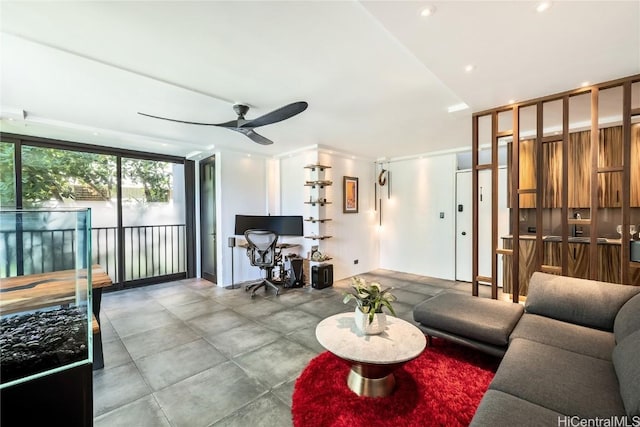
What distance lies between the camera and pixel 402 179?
6109 millimetres

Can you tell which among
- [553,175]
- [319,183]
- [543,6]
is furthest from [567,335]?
[319,183]

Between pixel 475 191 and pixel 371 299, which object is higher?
pixel 475 191

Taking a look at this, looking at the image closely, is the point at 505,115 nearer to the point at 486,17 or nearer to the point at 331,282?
the point at 486,17

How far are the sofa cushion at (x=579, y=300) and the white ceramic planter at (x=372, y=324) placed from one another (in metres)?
1.43

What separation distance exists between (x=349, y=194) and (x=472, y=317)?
12.0ft

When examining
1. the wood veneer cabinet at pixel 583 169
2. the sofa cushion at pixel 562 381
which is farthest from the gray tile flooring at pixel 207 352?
the wood veneer cabinet at pixel 583 169

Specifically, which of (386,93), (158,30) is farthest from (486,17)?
(158,30)

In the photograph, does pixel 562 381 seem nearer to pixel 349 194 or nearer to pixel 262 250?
pixel 262 250

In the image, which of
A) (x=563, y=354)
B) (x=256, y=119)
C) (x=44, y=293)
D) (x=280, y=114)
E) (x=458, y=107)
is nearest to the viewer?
(x=44, y=293)

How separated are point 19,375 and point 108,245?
188 inches

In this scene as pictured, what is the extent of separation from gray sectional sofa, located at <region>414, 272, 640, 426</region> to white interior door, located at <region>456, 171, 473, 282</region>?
2687mm

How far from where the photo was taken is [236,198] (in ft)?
17.6

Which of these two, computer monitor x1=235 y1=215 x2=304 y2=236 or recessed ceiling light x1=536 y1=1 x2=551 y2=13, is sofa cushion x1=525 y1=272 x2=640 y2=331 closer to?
recessed ceiling light x1=536 y1=1 x2=551 y2=13

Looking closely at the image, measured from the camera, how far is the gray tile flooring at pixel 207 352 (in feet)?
6.32
